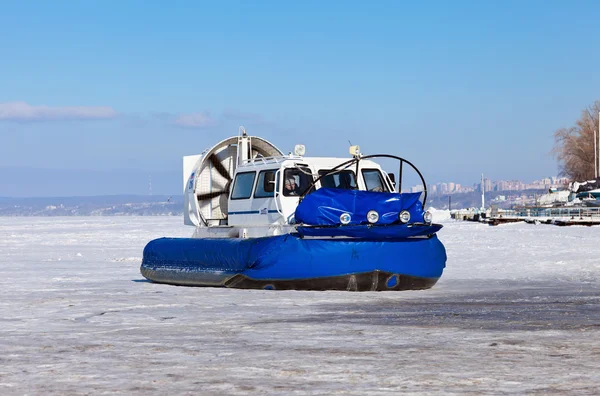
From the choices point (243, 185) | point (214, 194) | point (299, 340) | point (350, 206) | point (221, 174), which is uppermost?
point (221, 174)

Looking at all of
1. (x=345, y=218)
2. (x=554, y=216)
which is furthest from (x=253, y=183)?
(x=554, y=216)

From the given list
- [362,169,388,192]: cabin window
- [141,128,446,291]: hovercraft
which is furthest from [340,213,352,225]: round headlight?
[362,169,388,192]: cabin window

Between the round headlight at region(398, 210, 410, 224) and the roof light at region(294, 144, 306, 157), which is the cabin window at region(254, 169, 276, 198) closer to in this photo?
the roof light at region(294, 144, 306, 157)

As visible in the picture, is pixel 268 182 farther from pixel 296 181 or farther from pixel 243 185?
pixel 243 185

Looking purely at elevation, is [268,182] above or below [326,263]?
above

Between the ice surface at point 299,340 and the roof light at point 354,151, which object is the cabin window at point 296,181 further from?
the ice surface at point 299,340

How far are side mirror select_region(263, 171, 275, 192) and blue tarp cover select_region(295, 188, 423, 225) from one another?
52.9 inches

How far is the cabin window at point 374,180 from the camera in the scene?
13219 millimetres

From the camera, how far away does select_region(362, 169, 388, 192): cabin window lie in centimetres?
1322

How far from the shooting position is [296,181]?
12703 millimetres

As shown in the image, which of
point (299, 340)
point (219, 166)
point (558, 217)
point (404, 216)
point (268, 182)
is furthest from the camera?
point (558, 217)

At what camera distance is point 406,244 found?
11648mm

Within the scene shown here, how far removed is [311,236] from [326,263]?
36 centimetres

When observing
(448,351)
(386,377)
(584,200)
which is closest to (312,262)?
(448,351)
